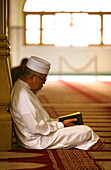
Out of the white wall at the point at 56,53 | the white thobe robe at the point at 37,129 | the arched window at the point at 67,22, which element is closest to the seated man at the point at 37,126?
the white thobe robe at the point at 37,129

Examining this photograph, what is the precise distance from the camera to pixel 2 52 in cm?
382

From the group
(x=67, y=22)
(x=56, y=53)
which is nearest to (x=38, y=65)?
(x=67, y=22)

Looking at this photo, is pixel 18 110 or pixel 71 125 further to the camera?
pixel 71 125

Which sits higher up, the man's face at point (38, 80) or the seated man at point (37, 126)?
the man's face at point (38, 80)

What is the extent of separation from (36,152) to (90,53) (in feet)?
58.7

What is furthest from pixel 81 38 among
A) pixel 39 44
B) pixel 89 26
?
pixel 39 44

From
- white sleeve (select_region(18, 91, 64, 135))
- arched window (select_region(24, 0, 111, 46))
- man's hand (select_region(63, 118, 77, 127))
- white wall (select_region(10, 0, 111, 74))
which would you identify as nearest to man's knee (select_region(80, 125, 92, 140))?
man's hand (select_region(63, 118, 77, 127))

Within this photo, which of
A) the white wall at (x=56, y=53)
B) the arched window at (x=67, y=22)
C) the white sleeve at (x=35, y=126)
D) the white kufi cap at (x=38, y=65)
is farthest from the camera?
the white wall at (x=56, y=53)

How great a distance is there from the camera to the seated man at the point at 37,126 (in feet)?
12.2

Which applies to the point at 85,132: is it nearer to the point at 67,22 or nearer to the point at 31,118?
the point at 31,118

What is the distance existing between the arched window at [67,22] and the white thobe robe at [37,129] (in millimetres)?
15452

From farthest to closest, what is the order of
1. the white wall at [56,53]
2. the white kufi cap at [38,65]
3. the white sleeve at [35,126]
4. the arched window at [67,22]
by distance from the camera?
the white wall at [56,53]
the arched window at [67,22]
the white kufi cap at [38,65]
the white sleeve at [35,126]

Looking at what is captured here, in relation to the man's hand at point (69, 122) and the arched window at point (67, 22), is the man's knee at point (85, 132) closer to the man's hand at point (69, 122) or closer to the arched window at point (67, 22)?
the man's hand at point (69, 122)

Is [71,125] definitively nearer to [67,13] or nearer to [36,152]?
[36,152]
